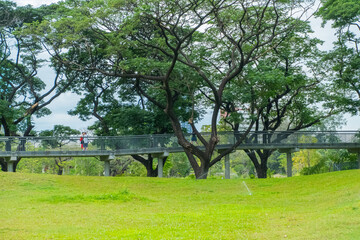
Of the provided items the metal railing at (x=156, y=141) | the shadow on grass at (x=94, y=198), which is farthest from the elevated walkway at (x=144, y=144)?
the shadow on grass at (x=94, y=198)

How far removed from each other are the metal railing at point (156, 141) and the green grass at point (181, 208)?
5.75 metres

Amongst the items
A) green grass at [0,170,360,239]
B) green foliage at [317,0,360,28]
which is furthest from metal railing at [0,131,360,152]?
green foliage at [317,0,360,28]

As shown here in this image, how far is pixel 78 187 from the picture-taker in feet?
64.3

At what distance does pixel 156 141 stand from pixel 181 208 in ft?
49.3

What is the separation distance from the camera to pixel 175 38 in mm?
26609

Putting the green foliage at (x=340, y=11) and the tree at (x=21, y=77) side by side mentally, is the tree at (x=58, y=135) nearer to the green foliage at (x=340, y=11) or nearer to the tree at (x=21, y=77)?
the tree at (x=21, y=77)

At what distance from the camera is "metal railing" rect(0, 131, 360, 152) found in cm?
2702

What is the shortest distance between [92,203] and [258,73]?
1496 cm

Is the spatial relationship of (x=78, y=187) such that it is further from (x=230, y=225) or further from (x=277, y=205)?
(x=230, y=225)

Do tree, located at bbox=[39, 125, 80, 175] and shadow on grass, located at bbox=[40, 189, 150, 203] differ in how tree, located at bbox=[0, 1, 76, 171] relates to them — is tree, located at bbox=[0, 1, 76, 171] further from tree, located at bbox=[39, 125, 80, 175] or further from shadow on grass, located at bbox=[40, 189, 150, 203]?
shadow on grass, located at bbox=[40, 189, 150, 203]

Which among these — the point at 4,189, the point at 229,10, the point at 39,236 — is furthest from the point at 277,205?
the point at 229,10

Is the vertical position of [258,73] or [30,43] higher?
[30,43]

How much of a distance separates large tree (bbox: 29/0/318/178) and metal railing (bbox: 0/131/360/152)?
2077mm

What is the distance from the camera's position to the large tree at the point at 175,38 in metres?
22.7
